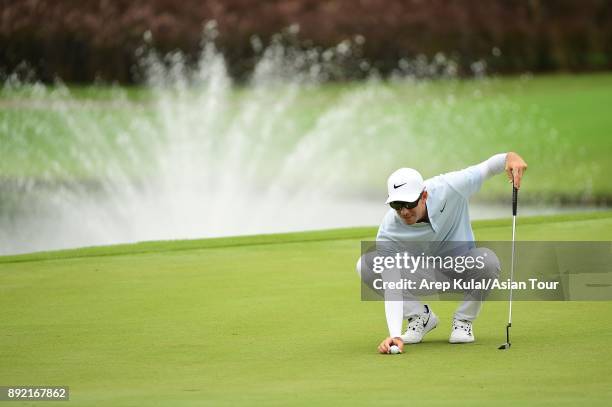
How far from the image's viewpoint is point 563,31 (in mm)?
26359

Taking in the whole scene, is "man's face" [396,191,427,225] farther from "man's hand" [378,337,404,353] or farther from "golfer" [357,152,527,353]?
"man's hand" [378,337,404,353]

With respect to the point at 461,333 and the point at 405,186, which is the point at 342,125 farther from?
the point at 405,186

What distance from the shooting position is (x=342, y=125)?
2456 cm

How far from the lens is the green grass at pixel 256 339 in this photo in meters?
4.01

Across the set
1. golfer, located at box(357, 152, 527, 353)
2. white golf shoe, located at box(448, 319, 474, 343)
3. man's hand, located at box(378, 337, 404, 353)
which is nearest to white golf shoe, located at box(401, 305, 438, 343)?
golfer, located at box(357, 152, 527, 353)

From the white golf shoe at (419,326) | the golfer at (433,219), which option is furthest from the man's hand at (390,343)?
the white golf shoe at (419,326)

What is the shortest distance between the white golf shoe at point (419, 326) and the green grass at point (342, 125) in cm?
1479

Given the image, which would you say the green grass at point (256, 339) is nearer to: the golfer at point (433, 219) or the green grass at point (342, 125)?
the golfer at point (433, 219)

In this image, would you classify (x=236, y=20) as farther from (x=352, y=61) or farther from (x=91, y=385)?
(x=91, y=385)

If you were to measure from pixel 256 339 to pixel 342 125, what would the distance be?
19692mm

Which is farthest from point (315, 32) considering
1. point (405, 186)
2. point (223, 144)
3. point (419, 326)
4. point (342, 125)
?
point (405, 186)

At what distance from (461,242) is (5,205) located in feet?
42.6

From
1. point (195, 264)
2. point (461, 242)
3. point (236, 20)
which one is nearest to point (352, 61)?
point (236, 20)

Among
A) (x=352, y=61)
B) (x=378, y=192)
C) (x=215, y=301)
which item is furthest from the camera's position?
(x=352, y=61)
